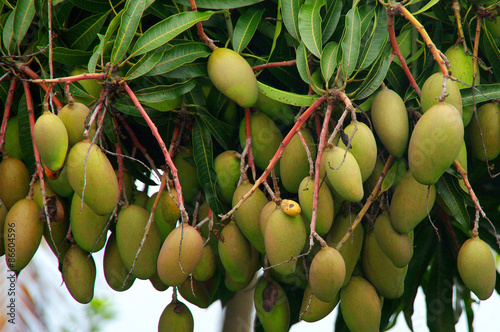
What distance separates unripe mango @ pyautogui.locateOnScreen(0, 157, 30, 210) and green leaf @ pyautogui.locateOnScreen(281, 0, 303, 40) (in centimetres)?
36

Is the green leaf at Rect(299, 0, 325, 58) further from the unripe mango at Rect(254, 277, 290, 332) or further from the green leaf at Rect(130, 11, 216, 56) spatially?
the unripe mango at Rect(254, 277, 290, 332)

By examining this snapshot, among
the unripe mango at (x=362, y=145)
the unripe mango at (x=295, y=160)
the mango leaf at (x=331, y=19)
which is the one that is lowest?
the unripe mango at (x=295, y=160)

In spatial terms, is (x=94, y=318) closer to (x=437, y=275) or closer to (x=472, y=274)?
(x=437, y=275)

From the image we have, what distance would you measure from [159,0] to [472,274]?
471 millimetres

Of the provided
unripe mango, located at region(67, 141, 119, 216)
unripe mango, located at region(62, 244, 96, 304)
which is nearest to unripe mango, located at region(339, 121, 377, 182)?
unripe mango, located at region(67, 141, 119, 216)

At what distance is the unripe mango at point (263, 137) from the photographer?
602mm

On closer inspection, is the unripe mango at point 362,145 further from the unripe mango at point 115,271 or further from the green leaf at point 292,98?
the unripe mango at point 115,271

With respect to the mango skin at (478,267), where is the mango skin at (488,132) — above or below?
above

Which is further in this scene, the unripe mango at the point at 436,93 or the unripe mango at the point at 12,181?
the unripe mango at the point at 12,181

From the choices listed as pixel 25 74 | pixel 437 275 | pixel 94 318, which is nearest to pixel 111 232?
pixel 25 74

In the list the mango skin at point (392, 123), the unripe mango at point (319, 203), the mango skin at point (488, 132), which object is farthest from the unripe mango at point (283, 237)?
the mango skin at point (488, 132)

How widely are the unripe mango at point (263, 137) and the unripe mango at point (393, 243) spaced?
0.14 metres

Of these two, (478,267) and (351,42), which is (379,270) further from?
(351,42)

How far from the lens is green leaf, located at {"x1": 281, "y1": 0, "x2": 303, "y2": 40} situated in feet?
1.88
